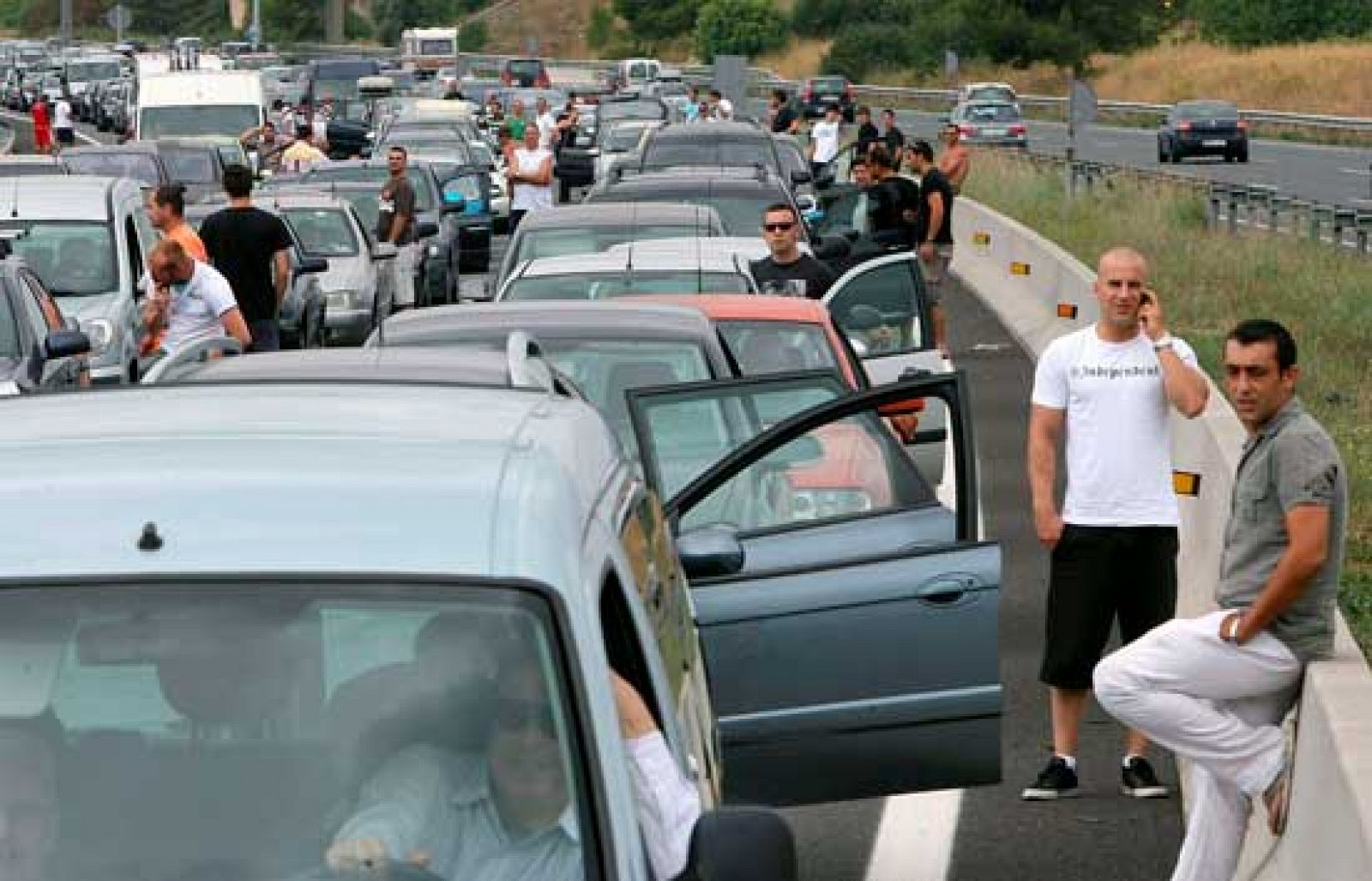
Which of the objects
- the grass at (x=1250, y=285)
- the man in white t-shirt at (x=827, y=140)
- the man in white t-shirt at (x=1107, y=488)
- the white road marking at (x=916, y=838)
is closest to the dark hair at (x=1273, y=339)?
the man in white t-shirt at (x=1107, y=488)

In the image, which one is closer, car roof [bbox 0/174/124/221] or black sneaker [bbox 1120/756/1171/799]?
black sneaker [bbox 1120/756/1171/799]

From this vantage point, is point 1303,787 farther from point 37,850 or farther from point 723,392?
point 37,850

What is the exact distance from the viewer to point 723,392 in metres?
9.35

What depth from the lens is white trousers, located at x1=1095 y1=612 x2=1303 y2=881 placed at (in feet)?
28.1

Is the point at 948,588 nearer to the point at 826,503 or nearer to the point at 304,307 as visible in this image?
the point at 826,503

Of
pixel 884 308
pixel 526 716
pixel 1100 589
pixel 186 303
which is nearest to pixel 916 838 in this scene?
pixel 1100 589

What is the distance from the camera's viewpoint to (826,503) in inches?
388

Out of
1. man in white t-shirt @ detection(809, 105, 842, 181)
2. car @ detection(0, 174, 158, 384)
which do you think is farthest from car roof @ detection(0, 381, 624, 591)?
man in white t-shirt @ detection(809, 105, 842, 181)

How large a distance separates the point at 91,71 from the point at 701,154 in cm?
6697

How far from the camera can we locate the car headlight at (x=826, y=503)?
973 cm

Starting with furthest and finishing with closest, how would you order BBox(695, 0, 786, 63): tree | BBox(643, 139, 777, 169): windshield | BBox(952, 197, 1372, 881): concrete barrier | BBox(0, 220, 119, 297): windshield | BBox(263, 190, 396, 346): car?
BBox(695, 0, 786, 63): tree, BBox(643, 139, 777, 169): windshield, BBox(263, 190, 396, 346): car, BBox(0, 220, 119, 297): windshield, BBox(952, 197, 1372, 881): concrete barrier

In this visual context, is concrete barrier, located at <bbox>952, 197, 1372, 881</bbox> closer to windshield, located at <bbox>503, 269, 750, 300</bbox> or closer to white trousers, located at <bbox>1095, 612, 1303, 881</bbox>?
white trousers, located at <bbox>1095, 612, 1303, 881</bbox>

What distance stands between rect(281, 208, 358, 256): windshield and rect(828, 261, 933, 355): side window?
9.65m

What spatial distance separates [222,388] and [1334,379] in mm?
15379
